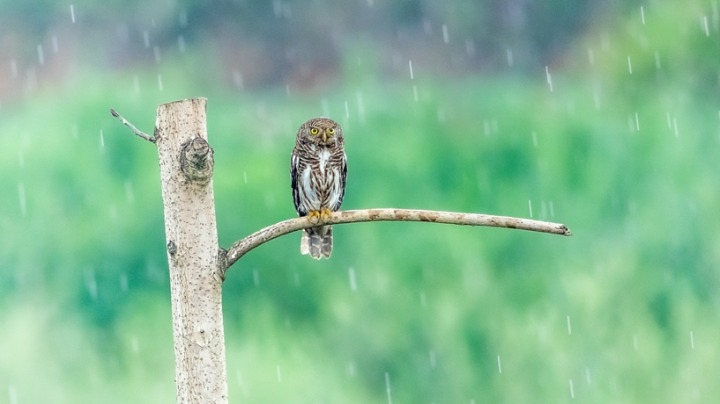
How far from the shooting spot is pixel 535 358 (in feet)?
18.8

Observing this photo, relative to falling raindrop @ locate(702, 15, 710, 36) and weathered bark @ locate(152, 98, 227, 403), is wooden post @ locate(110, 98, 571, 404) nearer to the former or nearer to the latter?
weathered bark @ locate(152, 98, 227, 403)

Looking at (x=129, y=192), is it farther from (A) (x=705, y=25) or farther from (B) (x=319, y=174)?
(A) (x=705, y=25)

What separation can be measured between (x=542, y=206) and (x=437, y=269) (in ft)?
2.42

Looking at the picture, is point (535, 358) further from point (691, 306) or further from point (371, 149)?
point (371, 149)

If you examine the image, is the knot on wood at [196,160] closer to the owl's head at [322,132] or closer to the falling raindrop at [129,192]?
the owl's head at [322,132]

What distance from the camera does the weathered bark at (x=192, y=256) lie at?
2361mm

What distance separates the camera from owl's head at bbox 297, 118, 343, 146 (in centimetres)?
365

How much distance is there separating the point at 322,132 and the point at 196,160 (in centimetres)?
134

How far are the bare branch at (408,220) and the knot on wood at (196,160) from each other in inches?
8.1

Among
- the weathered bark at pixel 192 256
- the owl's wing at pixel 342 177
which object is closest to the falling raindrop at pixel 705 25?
the owl's wing at pixel 342 177

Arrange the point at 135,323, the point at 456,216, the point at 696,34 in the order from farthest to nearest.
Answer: the point at 696,34, the point at 135,323, the point at 456,216

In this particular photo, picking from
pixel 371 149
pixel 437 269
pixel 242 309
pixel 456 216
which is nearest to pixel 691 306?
pixel 437 269

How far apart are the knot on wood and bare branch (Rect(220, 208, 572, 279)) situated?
0.68ft

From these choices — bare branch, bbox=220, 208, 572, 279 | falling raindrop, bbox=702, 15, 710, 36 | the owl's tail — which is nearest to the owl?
the owl's tail
